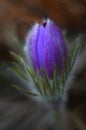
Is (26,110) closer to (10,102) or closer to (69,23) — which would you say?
(10,102)

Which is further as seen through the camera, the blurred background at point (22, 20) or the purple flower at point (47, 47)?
the blurred background at point (22, 20)

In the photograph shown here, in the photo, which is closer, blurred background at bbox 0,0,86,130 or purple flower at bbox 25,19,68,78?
purple flower at bbox 25,19,68,78

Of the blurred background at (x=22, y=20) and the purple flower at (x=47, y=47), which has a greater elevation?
the blurred background at (x=22, y=20)

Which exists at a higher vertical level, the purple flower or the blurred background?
the blurred background
